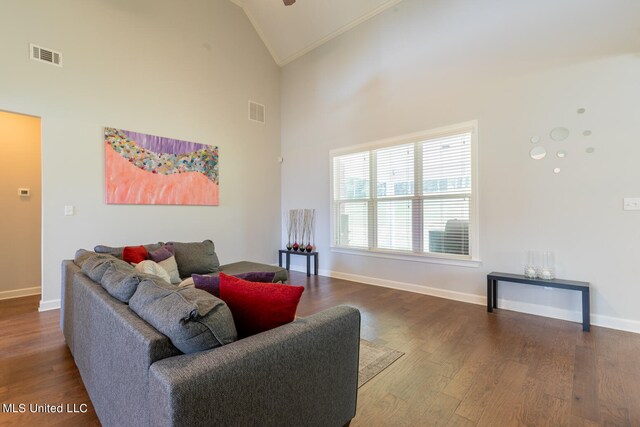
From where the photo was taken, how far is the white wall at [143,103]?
11.8 feet

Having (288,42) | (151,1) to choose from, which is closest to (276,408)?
(151,1)

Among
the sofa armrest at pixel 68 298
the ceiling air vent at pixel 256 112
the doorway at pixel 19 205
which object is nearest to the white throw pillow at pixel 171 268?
the sofa armrest at pixel 68 298

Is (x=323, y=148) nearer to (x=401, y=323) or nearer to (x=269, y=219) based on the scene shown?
(x=269, y=219)

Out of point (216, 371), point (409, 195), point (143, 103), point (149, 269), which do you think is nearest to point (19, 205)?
point (143, 103)

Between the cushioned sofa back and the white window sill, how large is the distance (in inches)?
143

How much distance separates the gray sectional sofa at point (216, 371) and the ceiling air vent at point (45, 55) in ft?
11.3

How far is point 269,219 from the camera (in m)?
5.96

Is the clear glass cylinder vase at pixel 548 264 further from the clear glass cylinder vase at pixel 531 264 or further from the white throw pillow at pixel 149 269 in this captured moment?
the white throw pillow at pixel 149 269

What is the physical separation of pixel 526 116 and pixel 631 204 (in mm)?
1290

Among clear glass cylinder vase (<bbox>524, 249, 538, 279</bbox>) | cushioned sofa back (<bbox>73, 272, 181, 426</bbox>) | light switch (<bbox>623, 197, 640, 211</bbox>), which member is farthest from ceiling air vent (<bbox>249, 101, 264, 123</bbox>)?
light switch (<bbox>623, 197, 640, 211</bbox>)

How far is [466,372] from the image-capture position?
84.5 inches

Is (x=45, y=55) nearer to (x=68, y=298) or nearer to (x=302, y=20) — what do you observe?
(x=68, y=298)

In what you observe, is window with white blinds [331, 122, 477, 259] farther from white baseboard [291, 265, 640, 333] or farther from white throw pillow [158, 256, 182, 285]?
white throw pillow [158, 256, 182, 285]

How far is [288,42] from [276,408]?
6.03 metres
